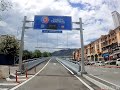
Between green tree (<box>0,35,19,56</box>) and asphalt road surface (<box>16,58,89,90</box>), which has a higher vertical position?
green tree (<box>0,35,19,56</box>)

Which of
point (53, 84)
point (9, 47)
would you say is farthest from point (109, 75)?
point (9, 47)

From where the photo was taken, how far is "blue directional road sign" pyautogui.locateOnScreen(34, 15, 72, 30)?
3438 centimetres

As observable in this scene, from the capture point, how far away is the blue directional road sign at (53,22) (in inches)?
1353

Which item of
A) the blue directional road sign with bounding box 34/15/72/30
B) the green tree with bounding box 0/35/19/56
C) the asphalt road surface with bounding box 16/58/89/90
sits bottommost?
the asphalt road surface with bounding box 16/58/89/90

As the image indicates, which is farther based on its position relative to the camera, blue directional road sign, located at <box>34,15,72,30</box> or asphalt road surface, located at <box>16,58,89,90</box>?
blue directional road sign, located at <box>34,15,72,30</box>

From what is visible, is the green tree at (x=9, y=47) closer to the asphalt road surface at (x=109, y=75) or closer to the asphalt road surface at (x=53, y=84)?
the asphalt road surface at (x=109, y=75)

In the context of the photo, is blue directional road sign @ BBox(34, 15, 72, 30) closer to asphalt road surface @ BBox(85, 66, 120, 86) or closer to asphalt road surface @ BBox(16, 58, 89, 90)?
asphalt road surface @ BBox(85, 66, 120, 86)

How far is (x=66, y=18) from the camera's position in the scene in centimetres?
3475

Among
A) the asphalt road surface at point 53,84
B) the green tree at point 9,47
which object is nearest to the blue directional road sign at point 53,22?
the asphalt road surface at point 53,84

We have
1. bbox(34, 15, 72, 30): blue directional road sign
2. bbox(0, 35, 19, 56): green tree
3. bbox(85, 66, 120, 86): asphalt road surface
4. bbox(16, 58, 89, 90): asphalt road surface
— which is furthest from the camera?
bbox(0, 35, 19, 56): green tree

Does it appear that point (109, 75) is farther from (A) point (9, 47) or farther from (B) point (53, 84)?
(A) point (9, 47)

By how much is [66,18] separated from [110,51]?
7270 cm

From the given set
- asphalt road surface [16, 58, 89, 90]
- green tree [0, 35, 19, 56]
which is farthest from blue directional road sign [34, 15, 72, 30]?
green tree [0, 35, 19, 56]

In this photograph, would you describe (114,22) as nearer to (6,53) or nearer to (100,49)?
(100,49)
